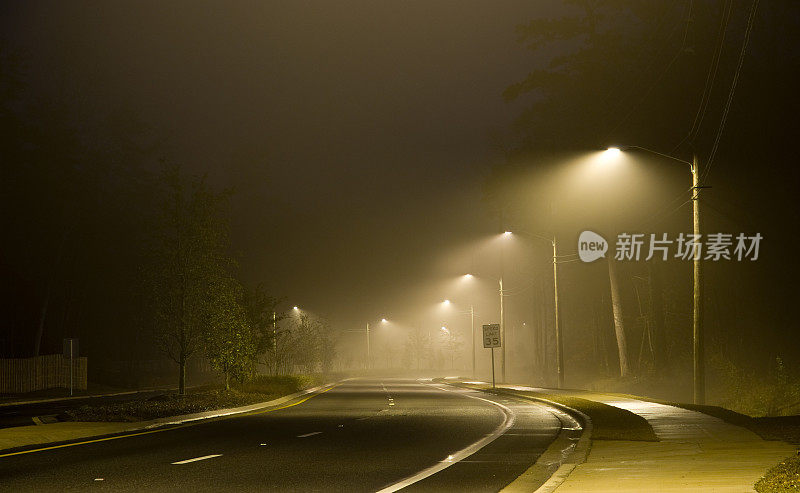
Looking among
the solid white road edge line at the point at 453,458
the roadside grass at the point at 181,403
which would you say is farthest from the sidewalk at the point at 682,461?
the roadside grass at the point at 181,403

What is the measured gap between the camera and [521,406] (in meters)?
34.6

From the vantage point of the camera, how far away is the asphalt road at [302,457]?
1327 cm

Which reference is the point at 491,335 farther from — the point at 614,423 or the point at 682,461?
the point at 682,461

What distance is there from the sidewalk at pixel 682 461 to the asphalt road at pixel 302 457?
51.6 inches

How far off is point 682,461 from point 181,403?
2161cm

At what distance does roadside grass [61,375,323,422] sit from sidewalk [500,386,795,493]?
14578 mm

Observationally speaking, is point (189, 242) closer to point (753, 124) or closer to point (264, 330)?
point (264, 330)

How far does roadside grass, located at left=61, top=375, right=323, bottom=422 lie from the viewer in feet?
90.1

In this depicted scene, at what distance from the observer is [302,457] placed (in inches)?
661

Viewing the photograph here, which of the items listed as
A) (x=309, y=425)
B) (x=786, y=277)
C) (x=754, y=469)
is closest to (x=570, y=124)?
(x=786, y=277)

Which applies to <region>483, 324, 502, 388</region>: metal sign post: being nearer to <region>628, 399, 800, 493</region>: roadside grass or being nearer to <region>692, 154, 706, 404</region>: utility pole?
<region>692, 154, 706, 404</region>: utility pole

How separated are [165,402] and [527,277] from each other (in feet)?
217

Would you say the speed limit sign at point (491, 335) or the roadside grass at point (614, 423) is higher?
the speed limit sign at point (491, 335)

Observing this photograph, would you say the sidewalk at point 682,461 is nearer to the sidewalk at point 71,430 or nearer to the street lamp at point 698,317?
the street lamp at point 698,317
